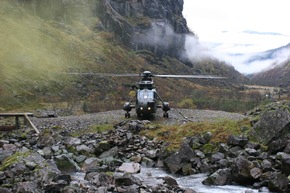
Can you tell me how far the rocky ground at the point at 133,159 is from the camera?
1631 centimetres

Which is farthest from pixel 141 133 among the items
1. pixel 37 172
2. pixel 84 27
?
pixel 84 27

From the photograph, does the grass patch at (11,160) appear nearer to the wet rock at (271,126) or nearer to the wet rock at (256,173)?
the wet rock at (256,173)

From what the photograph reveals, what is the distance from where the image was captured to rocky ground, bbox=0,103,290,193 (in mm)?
16312

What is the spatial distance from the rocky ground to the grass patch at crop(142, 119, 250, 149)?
0.91m

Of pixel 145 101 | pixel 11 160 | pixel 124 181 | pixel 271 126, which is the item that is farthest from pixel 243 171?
pixel 145 101

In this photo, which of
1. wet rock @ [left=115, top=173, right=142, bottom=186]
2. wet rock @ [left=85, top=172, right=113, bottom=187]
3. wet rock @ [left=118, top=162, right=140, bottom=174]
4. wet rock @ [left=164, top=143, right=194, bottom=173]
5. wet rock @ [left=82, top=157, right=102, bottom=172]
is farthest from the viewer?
wet rock @ [left=164, top=143, right=194, bottom=173]

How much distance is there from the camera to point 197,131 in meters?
29.8

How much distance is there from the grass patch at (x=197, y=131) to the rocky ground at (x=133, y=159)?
0.91 metres

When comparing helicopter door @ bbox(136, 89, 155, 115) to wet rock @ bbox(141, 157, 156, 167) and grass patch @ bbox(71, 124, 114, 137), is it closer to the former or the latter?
grass patch @ bbox(71, 124, 114, 137)

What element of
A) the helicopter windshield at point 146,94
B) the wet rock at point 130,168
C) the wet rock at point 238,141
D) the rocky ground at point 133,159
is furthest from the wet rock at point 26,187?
the helicopter windshield at point 146,94

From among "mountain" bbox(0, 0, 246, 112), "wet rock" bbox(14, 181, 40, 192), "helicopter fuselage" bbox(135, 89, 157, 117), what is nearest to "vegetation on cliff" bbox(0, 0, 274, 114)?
"mountain" bbox(0, 0, 246, 112)

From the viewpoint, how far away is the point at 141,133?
103 feet

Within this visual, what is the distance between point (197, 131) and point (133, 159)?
263 inches

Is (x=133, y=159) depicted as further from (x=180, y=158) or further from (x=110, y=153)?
(x=180, y=158)
